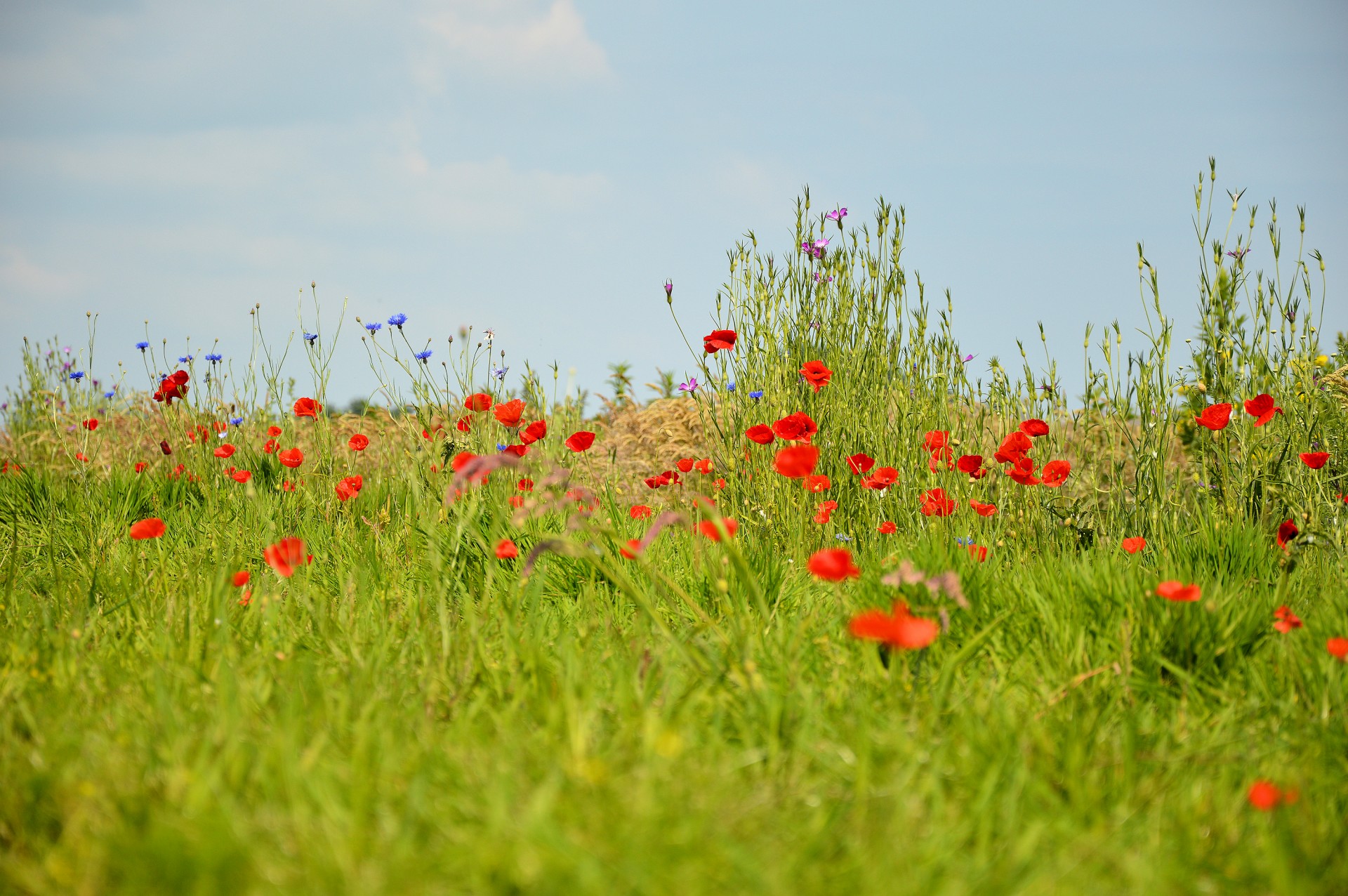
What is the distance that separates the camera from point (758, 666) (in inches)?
71.9

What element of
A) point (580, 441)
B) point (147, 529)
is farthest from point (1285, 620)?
point (147, 529)

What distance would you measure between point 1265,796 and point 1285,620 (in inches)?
30.1

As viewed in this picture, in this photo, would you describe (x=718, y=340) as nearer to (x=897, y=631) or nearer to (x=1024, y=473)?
(x=1024, y=473)

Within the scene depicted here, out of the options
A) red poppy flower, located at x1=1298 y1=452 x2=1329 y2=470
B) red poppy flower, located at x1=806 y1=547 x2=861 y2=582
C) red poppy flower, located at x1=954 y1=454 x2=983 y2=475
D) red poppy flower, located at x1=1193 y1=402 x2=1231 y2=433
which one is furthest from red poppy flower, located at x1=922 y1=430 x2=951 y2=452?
red poppy flower, located at x1=806 y1=547 x2=861 y2=582

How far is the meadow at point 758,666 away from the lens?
47.6 inches

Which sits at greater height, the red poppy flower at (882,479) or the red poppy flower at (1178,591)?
the red poppy flower at (882,479)

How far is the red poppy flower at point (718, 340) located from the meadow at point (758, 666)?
3.4 inches

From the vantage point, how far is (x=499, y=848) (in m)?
1.12

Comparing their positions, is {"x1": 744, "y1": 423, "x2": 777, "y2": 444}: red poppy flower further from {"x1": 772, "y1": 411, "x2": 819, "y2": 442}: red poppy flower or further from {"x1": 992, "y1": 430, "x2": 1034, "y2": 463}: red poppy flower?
{"x1": 992, "y1": 430, "x2": 1034, "y2": 463}: red poppy flower

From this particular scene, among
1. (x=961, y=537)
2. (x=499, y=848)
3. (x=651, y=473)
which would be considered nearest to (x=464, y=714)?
A: (x=499, y=848)

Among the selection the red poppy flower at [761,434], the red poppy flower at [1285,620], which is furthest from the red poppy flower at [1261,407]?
the red poppy flower at [761,434]

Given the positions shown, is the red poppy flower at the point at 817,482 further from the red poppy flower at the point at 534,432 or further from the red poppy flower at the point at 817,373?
the red poppy flower at the point at 534,432

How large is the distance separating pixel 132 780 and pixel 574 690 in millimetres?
748

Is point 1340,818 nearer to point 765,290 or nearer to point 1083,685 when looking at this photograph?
point 1083,685
